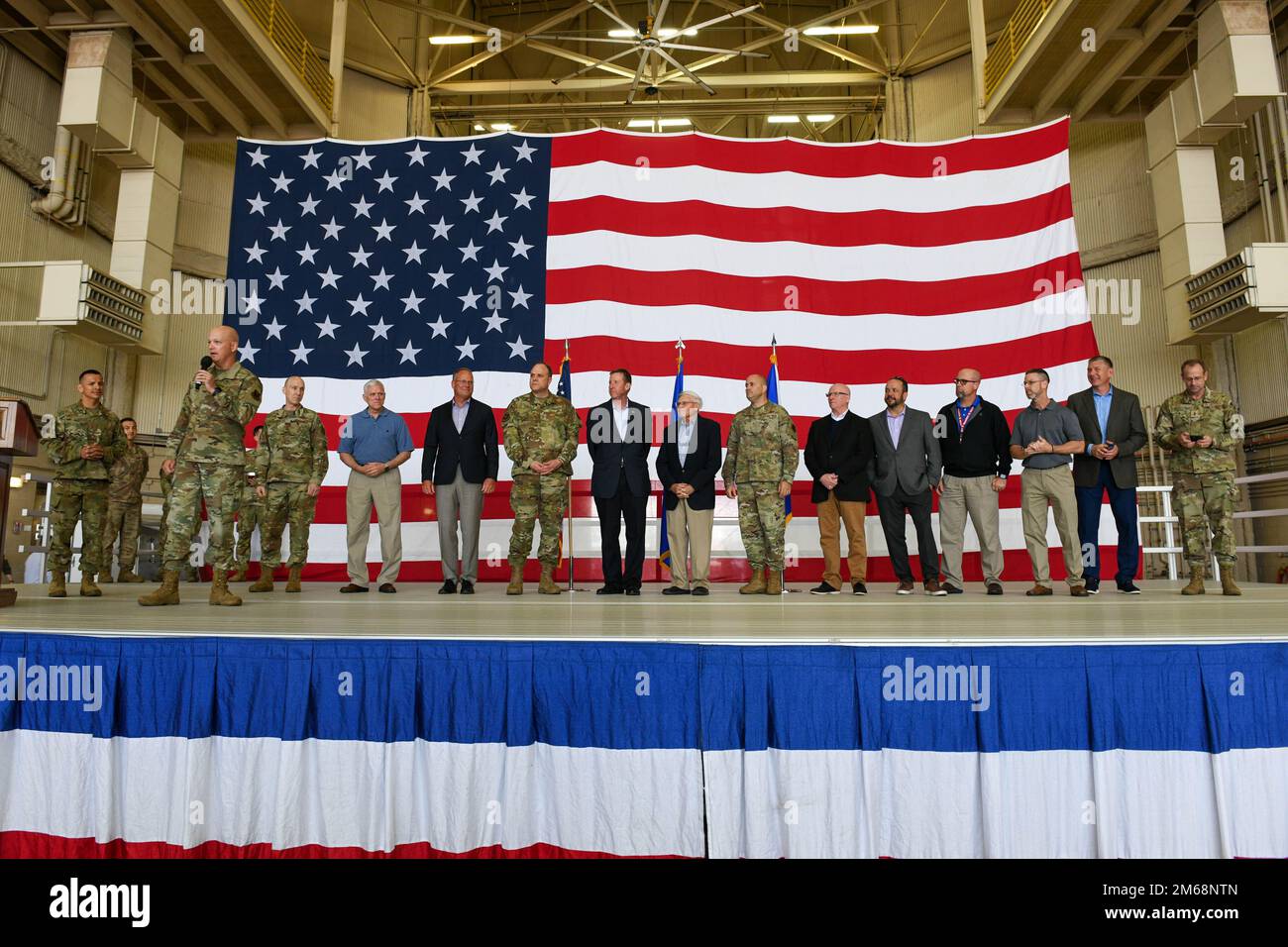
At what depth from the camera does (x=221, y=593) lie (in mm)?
4406

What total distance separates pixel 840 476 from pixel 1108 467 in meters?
1.81

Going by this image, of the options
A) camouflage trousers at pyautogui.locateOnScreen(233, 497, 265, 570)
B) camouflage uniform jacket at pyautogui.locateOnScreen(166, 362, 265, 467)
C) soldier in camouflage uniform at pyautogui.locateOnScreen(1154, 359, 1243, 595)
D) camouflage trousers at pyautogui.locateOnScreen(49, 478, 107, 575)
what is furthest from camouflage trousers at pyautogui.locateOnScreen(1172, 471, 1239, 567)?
camouflage trousers at pyautogui.locateOnScreen(49, 478, 107, 575)

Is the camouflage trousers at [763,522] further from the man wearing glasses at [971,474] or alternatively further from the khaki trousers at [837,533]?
the man wearing glasses at [971,474]

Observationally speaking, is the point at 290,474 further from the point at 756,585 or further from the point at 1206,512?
the point at 1206,512

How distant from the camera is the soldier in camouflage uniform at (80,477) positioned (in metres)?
5.07

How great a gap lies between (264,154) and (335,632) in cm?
706

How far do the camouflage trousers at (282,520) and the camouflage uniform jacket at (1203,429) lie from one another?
609cm

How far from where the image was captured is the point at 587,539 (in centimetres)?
754

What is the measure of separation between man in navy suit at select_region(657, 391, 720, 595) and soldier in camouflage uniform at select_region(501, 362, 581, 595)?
727 mm

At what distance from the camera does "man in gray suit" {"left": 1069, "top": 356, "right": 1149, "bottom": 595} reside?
529 cm

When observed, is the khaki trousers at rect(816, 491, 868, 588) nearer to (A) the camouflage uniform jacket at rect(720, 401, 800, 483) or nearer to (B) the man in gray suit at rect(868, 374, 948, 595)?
(B) the man in gray suit at rect(868, 374, 948, 595)

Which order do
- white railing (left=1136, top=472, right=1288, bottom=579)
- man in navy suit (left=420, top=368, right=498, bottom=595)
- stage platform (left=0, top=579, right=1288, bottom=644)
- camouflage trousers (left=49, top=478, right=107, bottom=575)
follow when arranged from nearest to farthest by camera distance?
stage platform (left=0, top=579, right=1288, bottom=644) → camouflage trousers (left=49, top=478, right=107, bottom=575) → man in navy suit (left=420, top=368, right=498, bottom=595) → white railing (left=1136, top=472, right=1288, bottom=579)

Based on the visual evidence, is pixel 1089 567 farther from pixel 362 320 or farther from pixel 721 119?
pixel 721 119
